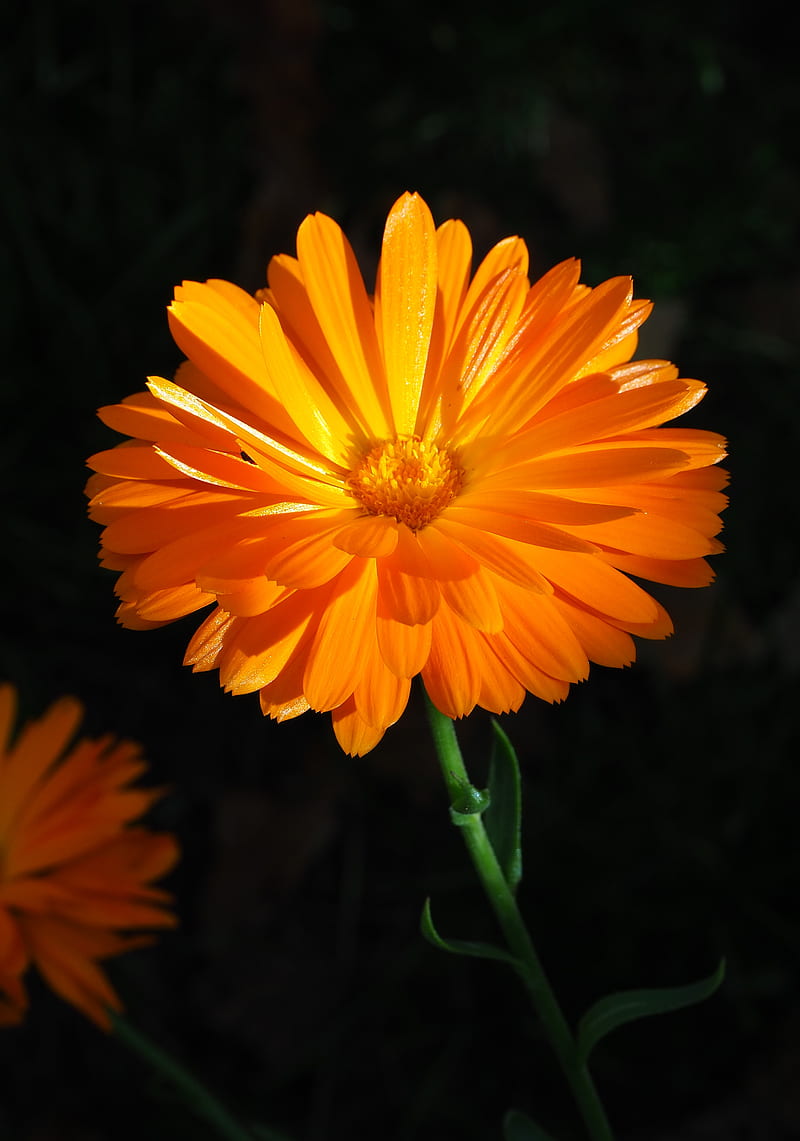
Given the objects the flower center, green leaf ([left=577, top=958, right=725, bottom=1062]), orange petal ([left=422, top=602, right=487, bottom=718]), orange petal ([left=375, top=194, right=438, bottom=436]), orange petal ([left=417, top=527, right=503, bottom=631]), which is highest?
orange petal ([left=375, top=194, right=438, bottom=436])

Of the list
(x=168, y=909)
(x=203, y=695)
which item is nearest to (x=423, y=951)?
(x=168, y=909)

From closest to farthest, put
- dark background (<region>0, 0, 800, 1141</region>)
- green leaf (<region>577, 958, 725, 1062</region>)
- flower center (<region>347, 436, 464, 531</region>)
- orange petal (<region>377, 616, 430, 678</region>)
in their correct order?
orange petal (<region>377, 616, 430, 678</region>)
green leaf (<region>577, 958, 725, 1062</region>)
flower center (<region>347, 436, 464, 531</region>)
dark background (<region>0, 0, 800, 1141</region>)

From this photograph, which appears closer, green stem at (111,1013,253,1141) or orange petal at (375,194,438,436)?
orange petal at (375,194,438,436)

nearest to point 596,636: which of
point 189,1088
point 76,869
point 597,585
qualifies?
point 597,585

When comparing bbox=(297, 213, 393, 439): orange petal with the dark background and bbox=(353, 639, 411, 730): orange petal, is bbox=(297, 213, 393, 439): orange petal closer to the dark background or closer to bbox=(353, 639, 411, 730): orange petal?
bbox=(353, 639, 411, 730): orange petal

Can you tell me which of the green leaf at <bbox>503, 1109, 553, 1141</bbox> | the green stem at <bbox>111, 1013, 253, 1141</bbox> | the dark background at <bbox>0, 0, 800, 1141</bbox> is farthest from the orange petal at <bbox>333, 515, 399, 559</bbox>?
the dark background at <bbox>0, 0, 800, 1141</bbox>

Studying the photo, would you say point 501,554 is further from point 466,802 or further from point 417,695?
point 417,695
